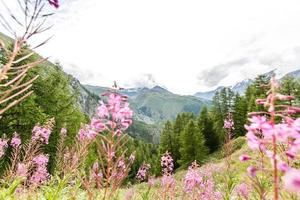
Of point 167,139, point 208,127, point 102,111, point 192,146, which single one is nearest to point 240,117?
point 208,127

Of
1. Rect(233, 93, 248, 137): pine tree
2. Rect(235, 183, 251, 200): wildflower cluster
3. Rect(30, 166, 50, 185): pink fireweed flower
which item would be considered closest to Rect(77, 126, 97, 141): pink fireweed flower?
Rect(30, 166, 50, 185): pink fireweed flower

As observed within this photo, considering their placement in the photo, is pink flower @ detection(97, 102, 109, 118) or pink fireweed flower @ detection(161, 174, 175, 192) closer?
pink flower @ detection(97, 102, 109, 118)

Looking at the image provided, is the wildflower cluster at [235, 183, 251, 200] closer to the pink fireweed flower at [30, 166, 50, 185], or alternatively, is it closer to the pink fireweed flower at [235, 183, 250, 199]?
the pink fireweed flower at [235, 183, 250, 199]

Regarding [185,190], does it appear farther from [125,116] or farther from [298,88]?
[298,88]

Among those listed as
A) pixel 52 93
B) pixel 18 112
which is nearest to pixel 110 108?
pixel 18 112

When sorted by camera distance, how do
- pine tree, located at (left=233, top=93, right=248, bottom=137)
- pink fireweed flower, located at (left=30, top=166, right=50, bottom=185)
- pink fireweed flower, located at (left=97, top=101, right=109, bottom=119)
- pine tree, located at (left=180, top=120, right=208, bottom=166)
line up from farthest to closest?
pine tree, located at (left=233, top=93, right=248, bottom=137), pine tree, located at (left=180, top=120, right=208, bottom=166), pink fireweed flower, located at (left=30, top=166, right=50, bottom=185), pink fireweed flower, located at (left=97, top=101, right=109, bottom=119)

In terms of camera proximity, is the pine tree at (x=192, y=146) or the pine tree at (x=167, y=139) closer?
the pine tree at (x=192, y=146)

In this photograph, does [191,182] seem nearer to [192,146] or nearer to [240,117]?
[192,146]

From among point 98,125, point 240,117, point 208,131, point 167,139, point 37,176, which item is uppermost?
point 240,117

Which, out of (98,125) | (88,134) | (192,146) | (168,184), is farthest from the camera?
(192,146)

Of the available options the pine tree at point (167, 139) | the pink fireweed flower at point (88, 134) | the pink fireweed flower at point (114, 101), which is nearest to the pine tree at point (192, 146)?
the pine tree at point (167, 139)

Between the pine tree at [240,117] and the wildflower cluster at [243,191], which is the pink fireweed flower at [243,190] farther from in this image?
the pine tree at [240,117]

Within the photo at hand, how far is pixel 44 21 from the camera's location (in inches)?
78.5

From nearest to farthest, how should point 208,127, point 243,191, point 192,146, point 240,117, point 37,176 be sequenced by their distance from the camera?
1. point 243,191
2. point 37,176
3. point 192,146
4. point 240,117
5. point 208,127
